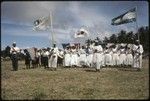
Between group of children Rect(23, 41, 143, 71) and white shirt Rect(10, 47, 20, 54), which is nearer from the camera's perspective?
white shirt Rect(10, 47, 20, 54)

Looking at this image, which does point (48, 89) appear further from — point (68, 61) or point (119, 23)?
point (68, 61)

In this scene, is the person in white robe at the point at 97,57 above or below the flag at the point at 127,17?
below

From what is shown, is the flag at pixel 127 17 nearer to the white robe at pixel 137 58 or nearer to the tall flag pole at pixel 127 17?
the tall flag pole at pixel 127 17

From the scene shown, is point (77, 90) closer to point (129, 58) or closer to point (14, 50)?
point (14, 50)

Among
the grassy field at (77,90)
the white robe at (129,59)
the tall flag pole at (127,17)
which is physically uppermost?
the tall flag pole at (127,17)

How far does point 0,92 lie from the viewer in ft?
43.0

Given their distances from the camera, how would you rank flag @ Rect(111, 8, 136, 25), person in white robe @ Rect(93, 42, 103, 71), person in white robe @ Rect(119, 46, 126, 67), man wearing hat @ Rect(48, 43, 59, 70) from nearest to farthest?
1. person in white robe @ Rect(93, 42, 103, 71)
2. man wearing hat @ Rect(48, 43, 59, 70)
3. flag @ Rect(111, 8, 136, 25)
4. person in white robe @ Rect(119, 46, 126, 67)

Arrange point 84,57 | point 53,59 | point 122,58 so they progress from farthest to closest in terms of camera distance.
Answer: point 122,58, point 84,57, point 53,59

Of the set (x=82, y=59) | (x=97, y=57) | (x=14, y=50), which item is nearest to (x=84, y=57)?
(x=82, y=59)

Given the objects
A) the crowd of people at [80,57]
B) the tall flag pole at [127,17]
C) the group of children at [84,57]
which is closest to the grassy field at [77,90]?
the tall flag pole at [127,17]

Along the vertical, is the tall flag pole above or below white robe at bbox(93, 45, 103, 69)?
above

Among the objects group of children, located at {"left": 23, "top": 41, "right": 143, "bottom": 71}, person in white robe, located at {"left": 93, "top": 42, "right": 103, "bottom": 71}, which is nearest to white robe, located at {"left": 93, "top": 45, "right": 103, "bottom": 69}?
person in white robe, located at {"left": 93, "top": 42, "right": 103, "bottom": 71}

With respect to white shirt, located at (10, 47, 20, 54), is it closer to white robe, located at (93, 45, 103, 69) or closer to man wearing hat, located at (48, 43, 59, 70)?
man wearing hat, located at (48, 43, 59, 70)

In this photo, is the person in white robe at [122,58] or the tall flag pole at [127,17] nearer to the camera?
the tall flag pole at [127,17]
